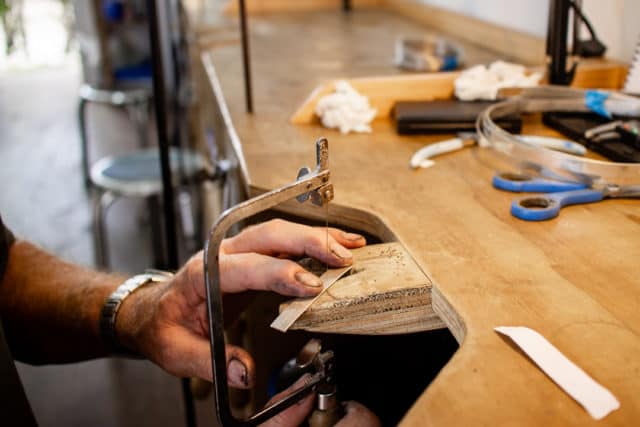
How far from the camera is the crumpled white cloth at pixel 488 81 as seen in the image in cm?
106

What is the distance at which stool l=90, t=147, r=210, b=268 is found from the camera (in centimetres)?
194

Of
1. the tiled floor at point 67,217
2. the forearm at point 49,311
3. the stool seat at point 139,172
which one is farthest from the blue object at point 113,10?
the forearm at point 49,311

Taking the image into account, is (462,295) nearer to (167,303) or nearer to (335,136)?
(167,303)

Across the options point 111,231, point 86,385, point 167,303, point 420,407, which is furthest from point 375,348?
point 111,231

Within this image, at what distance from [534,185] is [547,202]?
5 cm

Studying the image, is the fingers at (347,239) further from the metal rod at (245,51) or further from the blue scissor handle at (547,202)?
the metal rod at (245,51)

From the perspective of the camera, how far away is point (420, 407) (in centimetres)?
44

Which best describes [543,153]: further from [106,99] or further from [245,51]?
[106,99]

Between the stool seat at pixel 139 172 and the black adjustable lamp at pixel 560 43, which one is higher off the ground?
the black adjustable lamp at pixel 560 43

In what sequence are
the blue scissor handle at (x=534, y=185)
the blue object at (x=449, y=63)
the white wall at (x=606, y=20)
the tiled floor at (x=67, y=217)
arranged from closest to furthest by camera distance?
the blue scissor handle at (x=534, y=185) < the white wall at (x=606, y=20) < the blue object at (x=449, y=63) < the tiled floor at (x=67, y=217)

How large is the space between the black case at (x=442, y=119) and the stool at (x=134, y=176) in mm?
936

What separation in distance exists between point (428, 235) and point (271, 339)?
35 cm

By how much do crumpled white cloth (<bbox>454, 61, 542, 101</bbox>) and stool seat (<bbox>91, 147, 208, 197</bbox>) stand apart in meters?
0.91

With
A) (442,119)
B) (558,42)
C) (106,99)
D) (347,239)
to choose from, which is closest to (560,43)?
(558,42)
